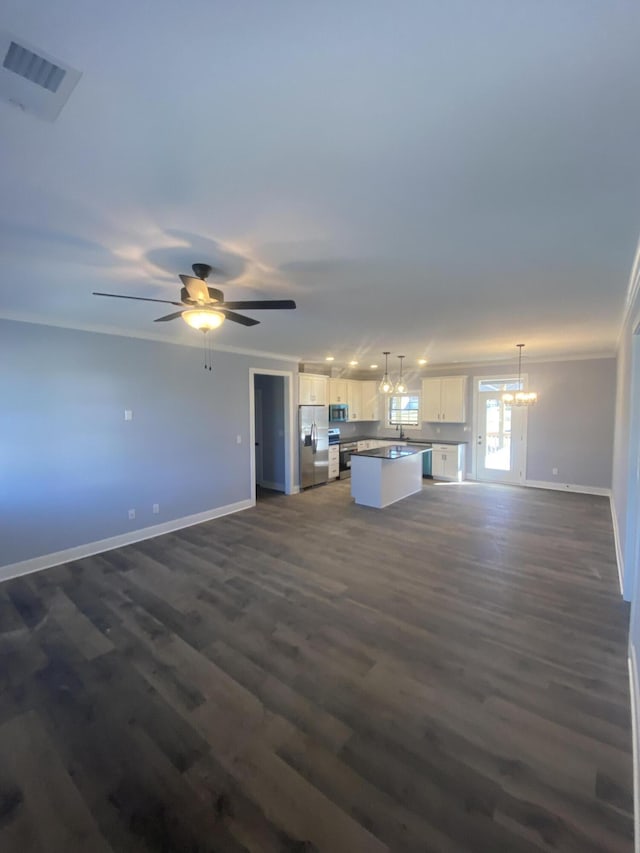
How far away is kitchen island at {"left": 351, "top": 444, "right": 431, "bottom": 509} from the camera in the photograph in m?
6.12

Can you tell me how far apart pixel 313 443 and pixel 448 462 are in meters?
3.08

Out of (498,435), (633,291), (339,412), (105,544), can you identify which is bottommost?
(105,544)

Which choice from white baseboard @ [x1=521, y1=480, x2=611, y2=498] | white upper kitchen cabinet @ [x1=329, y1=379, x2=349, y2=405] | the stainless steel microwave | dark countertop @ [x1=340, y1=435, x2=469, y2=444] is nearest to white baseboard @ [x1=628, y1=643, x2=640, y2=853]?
white baseboard @ [x1=521, y1=480, x2=611, y2=498]

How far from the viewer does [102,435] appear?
4352 millimetres

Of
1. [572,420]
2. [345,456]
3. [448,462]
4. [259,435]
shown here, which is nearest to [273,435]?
[259,435]

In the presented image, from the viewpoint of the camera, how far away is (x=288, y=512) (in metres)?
5.95

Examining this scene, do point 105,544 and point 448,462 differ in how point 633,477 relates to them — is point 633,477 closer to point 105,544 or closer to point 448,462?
point 448,462

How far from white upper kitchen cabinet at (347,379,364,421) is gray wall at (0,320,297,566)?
3.90 m

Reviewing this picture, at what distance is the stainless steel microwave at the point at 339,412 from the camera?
844 centimetres

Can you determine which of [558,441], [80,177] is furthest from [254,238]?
[558,441]

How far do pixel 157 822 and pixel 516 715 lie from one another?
1877 millimetres

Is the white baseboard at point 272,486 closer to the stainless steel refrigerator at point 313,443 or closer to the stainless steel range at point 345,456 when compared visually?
the stainless steel refrigerator at point 313,443

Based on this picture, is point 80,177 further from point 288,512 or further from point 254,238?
point 288,512

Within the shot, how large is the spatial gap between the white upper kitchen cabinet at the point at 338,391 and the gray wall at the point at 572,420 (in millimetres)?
3247
